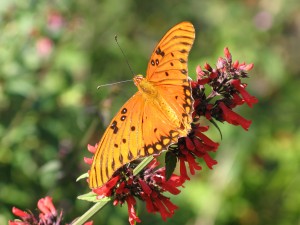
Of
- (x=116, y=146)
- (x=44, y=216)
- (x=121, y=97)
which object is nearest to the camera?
(x=116, y=146)

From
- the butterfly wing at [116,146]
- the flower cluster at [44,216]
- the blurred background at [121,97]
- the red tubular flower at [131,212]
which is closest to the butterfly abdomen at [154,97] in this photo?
the butterfly wing at [116,146]

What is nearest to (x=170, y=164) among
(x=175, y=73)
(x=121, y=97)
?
(x=175, y=73)

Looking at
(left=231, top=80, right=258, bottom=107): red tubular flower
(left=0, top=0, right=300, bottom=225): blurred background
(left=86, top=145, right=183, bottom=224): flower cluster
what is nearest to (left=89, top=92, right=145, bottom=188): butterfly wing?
(left=86, top=145, right=183, bottom=224): flower cluster

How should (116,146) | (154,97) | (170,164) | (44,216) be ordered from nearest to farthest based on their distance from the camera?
Result: (116,146) < (170,164) < (154,97) < (44,216)

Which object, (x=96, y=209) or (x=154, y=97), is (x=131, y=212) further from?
(x=154, y=97)

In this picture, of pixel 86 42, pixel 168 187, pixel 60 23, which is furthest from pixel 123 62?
pixel 168 187

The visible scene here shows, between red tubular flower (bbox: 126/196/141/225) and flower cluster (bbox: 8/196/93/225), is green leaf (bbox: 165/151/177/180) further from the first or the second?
flower cluster (bbox: 8/196/93/225)

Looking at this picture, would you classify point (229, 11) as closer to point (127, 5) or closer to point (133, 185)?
point (127, 5)
